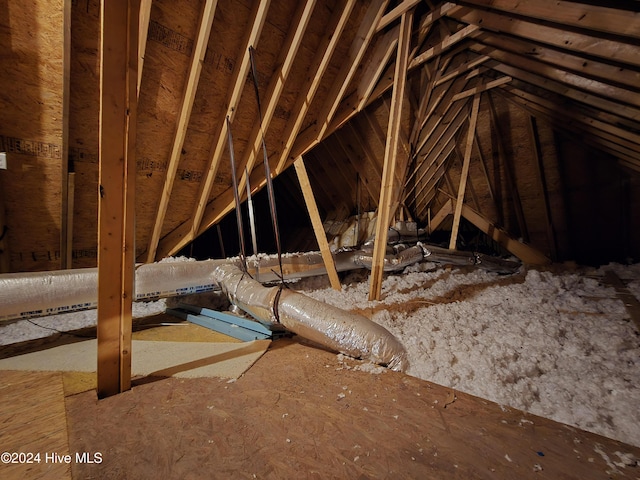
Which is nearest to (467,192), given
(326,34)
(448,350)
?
(326,34)

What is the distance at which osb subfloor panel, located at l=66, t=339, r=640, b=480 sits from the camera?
890 millimetres

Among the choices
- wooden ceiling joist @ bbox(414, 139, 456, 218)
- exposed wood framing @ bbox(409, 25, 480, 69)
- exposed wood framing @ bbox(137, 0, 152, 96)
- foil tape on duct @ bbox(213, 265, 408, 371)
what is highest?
exposed wood framing @ bbox(409, 25, 480, 69)

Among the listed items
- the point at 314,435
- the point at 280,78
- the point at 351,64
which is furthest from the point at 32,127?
the point at 351,64

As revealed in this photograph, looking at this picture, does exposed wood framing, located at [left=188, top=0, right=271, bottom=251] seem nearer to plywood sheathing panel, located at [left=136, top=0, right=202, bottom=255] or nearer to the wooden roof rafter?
the wooden roof rafter

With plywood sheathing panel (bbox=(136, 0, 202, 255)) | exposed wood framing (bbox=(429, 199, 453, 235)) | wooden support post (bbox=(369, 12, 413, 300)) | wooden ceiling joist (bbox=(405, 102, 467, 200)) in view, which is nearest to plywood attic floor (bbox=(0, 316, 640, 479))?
wooden support post (bbox=(369, 12, 413, 300))

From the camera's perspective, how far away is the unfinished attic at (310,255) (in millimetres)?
1060

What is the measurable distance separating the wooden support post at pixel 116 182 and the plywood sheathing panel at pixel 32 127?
5.53ft

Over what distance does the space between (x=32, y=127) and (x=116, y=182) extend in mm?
2041

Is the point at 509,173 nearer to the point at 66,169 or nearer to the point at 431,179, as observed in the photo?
the point at 431,179

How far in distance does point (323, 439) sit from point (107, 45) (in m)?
1.86

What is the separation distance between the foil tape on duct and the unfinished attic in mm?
14

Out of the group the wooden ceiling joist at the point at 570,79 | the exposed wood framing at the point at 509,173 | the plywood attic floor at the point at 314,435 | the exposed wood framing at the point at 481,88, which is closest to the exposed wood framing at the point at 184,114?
the plywood attic floor at the point at 314,435

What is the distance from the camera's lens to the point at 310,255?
3.55 metres

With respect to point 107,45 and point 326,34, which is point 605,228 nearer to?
point 326,34
